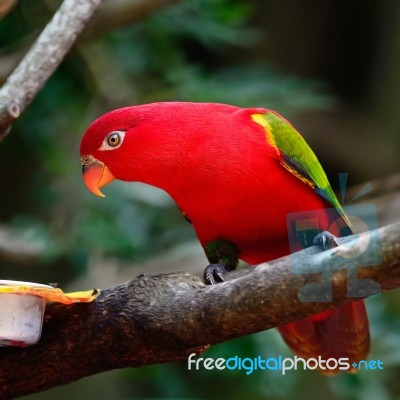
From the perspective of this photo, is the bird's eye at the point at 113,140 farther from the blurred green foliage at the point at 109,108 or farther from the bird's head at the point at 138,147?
the blurred green foliage at the point at 109,108

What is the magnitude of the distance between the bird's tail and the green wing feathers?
0.23m

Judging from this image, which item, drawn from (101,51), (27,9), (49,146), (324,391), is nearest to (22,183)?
(49,146)

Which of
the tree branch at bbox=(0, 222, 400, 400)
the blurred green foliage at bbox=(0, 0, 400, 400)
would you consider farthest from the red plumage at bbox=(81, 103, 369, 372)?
the blurred green foliage at bbox=(0, 0, 400, 400)

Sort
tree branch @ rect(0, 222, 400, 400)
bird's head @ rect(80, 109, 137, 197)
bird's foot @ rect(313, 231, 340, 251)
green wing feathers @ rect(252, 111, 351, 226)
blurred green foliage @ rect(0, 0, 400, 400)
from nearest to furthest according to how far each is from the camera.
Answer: tree branch @ rect(0, 222, 400, 400)
bird's foot @ rect(313, 231, 340, 251)
bird's head @ rect(80, 109, 137, 197)
green wing feathers @ rect(252, 111, 351, 226)
blurred green foliage @ rect(0, 0, 400, 400)

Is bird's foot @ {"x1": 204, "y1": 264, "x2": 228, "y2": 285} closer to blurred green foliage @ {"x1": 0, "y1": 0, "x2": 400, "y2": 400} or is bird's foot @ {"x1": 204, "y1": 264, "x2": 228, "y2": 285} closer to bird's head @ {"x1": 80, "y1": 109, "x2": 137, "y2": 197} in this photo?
bird's head @ {"x1": 80, "y1": 109, "x2": 137, "y2": 197}

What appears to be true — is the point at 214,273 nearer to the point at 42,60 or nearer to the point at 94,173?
the point at 94,173

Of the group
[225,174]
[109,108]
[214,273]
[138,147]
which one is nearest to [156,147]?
[138,147]

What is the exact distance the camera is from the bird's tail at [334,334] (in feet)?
4.47

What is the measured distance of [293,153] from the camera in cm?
141

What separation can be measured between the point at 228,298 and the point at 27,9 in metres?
1.28

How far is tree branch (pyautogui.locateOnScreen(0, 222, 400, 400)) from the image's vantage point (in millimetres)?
963

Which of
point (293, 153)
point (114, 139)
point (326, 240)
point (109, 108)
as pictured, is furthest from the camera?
point (109, 108)

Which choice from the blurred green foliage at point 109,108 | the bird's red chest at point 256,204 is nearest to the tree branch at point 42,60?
the bird's red chest at point 256,204

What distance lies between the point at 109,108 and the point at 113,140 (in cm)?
87
